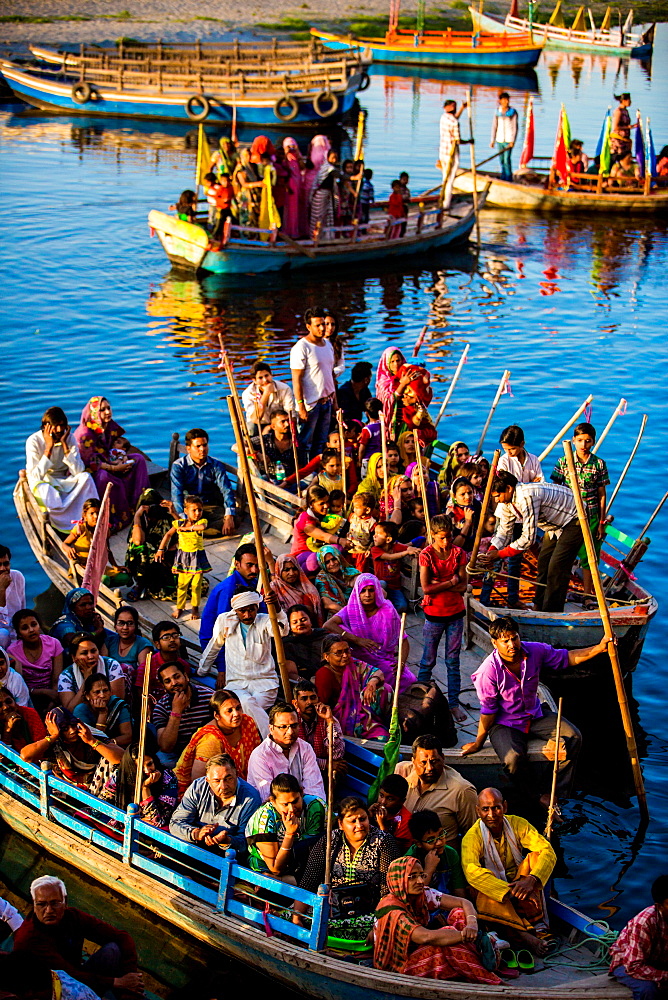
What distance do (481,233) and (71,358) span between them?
11.3 m

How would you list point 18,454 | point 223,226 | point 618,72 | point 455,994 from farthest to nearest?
point 618,72 < point 223,226 < point 18,454 < point 455,994

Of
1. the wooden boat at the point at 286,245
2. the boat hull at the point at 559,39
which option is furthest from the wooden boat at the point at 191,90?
the boat hull at the point at 559,39

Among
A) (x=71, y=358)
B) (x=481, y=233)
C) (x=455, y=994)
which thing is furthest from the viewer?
(x=481, y=233)

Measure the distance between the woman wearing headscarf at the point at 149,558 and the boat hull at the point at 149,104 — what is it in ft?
97.7

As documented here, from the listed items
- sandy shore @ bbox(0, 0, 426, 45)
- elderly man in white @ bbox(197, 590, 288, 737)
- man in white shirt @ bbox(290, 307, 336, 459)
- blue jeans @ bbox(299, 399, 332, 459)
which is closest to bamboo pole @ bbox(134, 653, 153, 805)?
elderly man in white @ bbox(197, 590, 288, 737)

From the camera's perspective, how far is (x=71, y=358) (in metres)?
18.9

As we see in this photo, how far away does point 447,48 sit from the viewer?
4738 centimetres

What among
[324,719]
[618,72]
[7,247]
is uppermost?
[618,72]

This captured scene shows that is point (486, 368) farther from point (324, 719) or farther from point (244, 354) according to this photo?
point (324, 719)

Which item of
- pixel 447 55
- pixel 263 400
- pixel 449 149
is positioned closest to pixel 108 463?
pixel 263 400

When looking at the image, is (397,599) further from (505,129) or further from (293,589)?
(505,129)

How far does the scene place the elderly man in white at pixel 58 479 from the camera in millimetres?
11148

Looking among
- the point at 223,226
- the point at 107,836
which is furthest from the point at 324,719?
the point at 223,226

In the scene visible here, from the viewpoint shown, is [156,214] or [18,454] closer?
[18,454]
